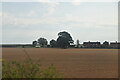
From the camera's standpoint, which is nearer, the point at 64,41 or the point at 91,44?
the point at 64,41

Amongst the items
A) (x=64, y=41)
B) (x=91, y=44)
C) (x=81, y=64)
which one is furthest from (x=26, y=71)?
(x=91, y=44)

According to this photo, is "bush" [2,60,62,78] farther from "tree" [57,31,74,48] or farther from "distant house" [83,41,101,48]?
"distant house" [83,41,101,48]

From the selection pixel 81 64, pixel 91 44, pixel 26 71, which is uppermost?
pixel 26 71

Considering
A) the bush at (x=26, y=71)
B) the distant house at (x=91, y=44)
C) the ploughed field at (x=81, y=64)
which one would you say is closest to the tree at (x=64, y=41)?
the distant house at (x=91, y=44)

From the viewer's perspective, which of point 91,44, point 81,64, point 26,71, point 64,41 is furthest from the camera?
point 91,44

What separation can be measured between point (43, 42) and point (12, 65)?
132 metres

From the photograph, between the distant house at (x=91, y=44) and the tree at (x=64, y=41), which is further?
the distant house at (x=91, y=44)

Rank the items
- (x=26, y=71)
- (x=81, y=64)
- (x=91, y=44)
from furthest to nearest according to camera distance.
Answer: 1. (x=91, y=44)
2. (x=81, y=64)
3. (x=26, y=71)

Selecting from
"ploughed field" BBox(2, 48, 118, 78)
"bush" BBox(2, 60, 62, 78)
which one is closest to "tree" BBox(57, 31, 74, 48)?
"ploughed field" BBox(2, 48, 118, 78)

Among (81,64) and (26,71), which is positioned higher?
(26,71)

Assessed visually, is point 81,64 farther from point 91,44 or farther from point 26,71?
point 91,44

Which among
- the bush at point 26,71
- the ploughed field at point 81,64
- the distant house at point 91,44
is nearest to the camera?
the bush at point 26,71

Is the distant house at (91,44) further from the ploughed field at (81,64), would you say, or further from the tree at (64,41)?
the ploughed field at (81,64)

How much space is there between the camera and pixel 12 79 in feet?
31.7
